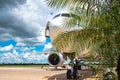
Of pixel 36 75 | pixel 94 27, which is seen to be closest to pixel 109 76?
pixel 94 27

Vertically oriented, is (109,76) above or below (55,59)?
below

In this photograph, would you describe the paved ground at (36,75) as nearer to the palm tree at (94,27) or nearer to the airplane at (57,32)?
the airplane at (57,32)

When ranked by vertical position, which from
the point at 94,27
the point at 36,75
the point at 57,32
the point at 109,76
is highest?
the point at 57,32

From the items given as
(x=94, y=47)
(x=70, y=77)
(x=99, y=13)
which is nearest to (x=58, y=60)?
(x=70, y=77)

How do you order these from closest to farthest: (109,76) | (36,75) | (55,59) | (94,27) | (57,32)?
1. (94,27)
2. (109,76)
3. (57,32)
4. (55,59)
5. (36,75)

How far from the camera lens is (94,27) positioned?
9656 mm

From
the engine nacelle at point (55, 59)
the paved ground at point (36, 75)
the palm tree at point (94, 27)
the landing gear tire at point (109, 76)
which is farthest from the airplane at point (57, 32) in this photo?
the palm tree at point (94, 27)

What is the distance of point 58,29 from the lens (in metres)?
18.9

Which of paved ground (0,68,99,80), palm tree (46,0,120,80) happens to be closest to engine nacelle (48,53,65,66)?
paved ground (0,68,99,80)

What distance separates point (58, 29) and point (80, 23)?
8939 mm

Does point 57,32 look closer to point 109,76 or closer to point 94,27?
point 109,76

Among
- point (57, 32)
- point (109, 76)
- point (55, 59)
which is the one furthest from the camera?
point (55, 59)

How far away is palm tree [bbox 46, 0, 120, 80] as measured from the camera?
8.70 meters

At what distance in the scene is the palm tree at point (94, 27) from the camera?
870 cm
